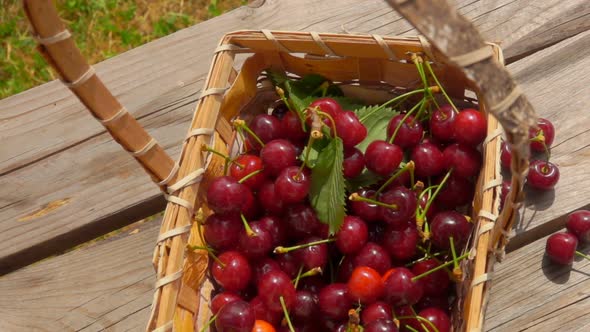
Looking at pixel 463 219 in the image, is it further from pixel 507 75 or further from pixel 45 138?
pixel 45 138

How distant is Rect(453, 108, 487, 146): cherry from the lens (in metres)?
1.03

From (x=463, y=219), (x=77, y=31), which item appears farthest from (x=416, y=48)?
(x=77, y=31)

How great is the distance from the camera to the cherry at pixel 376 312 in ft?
3.29

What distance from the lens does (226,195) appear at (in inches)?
41.1

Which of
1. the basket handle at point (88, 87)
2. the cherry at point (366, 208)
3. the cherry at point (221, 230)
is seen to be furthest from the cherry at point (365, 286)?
the basket handle at point (88, 87)

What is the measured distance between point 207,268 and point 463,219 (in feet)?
1.45

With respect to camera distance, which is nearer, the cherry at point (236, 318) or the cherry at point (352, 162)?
the cherry at point (236, 318)

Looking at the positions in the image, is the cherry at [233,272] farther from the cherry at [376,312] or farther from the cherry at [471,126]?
the cherry at [471,126]

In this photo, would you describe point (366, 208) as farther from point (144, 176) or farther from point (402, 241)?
point (144, 176)

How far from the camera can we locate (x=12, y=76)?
7.36ft

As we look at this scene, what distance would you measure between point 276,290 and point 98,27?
62.5 inches

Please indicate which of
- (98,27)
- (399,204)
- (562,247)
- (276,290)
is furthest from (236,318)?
(98,27)

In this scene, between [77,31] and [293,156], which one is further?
[77,31]

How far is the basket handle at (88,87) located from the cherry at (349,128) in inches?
11.0
